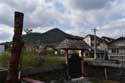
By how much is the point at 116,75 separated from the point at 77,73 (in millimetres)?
5602

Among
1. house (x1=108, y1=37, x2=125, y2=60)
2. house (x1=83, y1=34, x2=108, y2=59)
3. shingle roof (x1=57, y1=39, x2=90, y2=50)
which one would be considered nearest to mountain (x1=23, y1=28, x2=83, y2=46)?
house (x1=83, y1=34, x2=108, y2=59)

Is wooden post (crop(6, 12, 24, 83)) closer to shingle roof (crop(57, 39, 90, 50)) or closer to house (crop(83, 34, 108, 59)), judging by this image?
shingle roof (crop(57, 39, 90, 50))

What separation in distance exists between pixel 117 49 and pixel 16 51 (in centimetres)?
4302

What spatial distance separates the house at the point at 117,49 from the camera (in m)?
41.9

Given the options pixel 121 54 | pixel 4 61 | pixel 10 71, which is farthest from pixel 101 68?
pixel 121 54

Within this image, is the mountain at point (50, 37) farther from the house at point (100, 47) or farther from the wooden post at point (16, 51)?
the wooden post at point (16, 51)

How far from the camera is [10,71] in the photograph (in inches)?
80.1

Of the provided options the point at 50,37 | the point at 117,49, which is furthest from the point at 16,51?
the point at 50,37

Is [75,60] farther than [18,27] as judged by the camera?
Yes

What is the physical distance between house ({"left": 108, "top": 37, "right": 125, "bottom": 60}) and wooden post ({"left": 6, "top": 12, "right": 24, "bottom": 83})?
135ft

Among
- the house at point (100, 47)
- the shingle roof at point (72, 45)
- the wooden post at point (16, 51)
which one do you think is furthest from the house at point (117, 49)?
the wooden post at point (16, 51)

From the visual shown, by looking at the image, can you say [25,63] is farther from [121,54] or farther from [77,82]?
[121,54]

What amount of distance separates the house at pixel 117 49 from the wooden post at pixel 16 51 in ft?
135

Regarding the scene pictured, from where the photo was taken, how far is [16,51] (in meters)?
2.06
